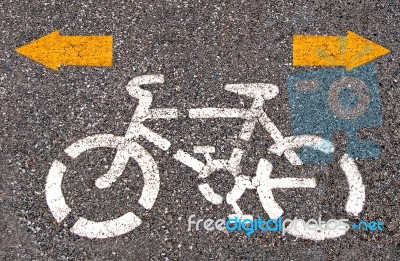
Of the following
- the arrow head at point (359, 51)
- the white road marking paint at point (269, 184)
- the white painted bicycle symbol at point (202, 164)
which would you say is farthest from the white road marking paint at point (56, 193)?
the arrow head at point (359, 51)

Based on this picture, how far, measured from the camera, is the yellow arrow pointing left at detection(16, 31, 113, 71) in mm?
3768

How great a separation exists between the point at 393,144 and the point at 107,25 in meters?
2.16

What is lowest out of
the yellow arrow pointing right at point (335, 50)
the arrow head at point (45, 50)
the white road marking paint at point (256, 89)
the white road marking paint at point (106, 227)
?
the white road marking paint at point (106, 227)

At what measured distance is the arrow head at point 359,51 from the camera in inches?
150

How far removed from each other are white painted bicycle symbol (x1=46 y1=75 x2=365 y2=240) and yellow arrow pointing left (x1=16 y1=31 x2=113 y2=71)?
1.08 feet

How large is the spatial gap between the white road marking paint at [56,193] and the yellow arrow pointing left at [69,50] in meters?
0.73

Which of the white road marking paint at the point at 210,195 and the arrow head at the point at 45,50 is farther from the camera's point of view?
the arrow head at the point at 45,50

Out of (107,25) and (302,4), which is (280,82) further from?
(107,25)

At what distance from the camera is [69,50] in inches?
150

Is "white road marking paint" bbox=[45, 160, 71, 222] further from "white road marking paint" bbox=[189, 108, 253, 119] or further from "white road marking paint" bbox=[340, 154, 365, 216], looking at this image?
"white road marking paint" bbox=[340, 154, 365, 216]

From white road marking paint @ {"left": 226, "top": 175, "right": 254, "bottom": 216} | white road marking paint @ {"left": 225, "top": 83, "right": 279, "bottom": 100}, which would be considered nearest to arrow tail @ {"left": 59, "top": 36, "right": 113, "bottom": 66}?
white road marking paint @ {"left": 225, "top": 83, "right": 279, "bottom": 100}

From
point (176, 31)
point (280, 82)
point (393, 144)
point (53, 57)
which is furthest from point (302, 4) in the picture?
point (53, 57)

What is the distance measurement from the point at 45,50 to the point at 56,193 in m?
1.05

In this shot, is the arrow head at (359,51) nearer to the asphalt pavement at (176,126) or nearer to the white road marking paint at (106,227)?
the asphalt pavement at (176,126)
